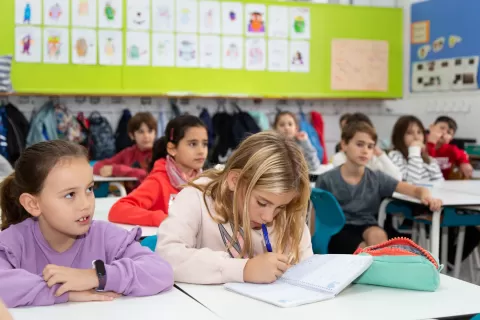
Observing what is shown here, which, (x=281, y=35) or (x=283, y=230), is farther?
(x=281, y=35)

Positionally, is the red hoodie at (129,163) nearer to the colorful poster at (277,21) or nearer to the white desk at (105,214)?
the white desk at (105,214)

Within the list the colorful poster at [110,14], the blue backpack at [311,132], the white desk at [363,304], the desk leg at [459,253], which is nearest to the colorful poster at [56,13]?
the colorful poster at [110,14]

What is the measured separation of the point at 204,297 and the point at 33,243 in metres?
0.49

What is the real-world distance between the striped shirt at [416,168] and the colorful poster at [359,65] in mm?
2812

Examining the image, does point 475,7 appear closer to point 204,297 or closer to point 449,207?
point 449,207

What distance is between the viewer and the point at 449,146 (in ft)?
18.5

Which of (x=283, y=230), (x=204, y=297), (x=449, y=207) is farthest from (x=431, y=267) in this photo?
(x=449, y=207)

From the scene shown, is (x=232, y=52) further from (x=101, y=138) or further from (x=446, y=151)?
(x=446, y=151)

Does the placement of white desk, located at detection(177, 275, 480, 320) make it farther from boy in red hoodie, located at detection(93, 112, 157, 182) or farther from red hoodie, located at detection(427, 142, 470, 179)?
red hoodie, located at detection(427, 142, 470, 179)

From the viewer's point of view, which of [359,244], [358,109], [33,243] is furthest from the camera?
[358,109]

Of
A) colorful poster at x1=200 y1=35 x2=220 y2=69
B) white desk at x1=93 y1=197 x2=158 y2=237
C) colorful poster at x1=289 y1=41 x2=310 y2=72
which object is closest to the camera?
white desk at x1=93 y1=197 x2=158 y2=237

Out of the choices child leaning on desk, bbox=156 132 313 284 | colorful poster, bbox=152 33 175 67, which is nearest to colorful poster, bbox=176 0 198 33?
colorful poster, bbox=152 33 175 67

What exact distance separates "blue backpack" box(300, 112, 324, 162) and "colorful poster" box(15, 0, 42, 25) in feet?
9.72

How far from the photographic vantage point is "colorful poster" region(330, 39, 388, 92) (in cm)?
758
